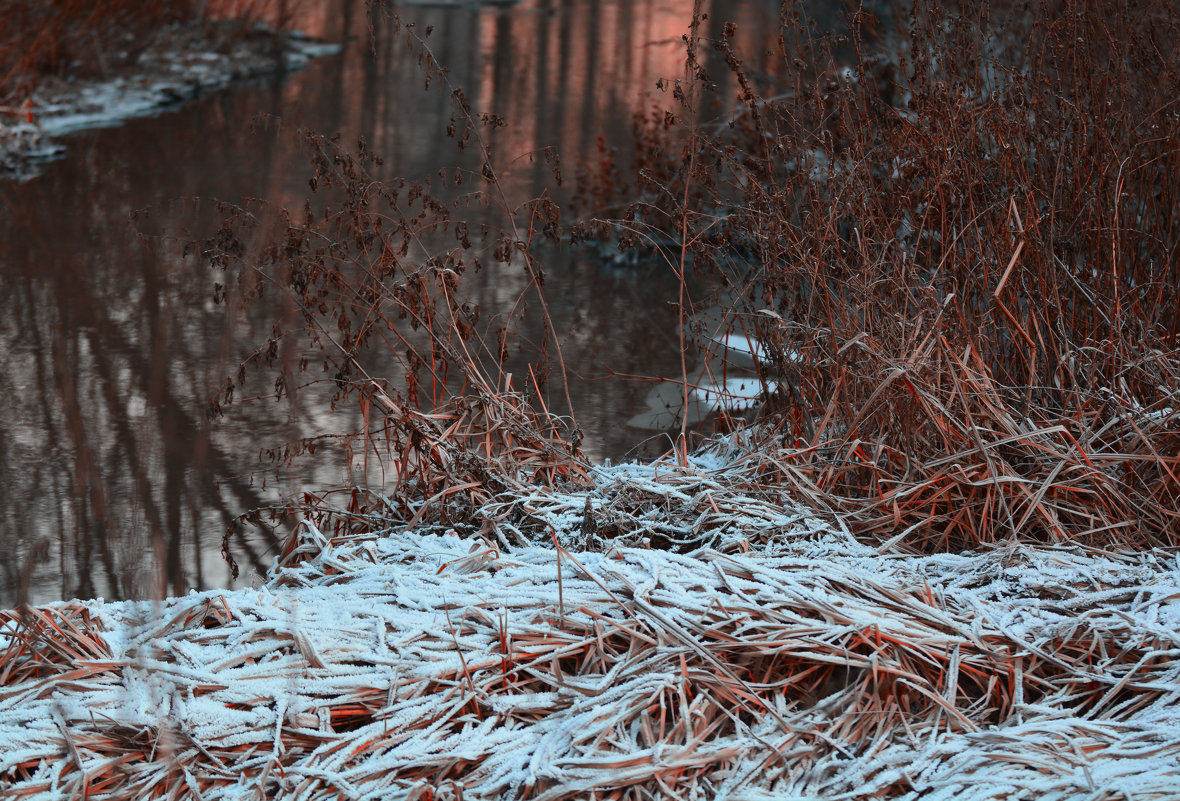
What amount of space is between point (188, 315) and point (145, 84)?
5907 millimetres

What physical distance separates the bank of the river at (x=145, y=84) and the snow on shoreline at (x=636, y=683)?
7083 mm

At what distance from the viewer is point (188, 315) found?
5.51 metres

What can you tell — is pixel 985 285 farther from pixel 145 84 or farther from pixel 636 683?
pixel 145 84

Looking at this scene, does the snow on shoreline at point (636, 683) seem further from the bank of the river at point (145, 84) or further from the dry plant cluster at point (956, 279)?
the bank of the river at point (145, 84)

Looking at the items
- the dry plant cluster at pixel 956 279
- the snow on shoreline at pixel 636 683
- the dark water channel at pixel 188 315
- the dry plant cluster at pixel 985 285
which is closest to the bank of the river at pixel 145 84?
the dark water channel at pixel 188 315

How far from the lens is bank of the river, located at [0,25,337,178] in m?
8.63

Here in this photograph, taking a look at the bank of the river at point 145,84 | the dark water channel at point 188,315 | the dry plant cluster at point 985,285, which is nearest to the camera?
the dry plant cluster at point 985,285

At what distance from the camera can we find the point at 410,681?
2.04 m

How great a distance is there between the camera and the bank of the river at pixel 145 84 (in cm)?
863

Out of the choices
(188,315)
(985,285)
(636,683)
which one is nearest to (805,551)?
(636,683)

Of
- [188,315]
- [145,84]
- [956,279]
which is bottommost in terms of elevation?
[188,315]

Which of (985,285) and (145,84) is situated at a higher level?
(145,84)

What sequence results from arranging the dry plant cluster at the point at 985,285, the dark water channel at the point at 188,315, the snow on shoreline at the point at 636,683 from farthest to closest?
the dark water channel at the point at 188,315 < the dry plant cluster at the point at 985,285 < the snow on shoreline at the point at 636,683

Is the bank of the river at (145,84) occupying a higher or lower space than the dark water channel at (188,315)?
higher
